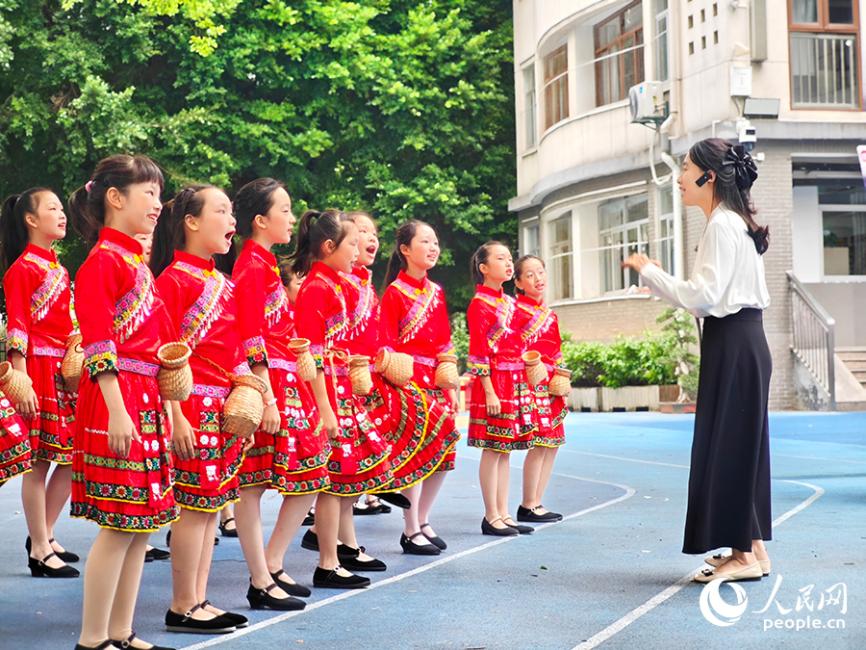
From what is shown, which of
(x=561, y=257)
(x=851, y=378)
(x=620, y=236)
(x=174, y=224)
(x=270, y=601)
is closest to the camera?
(x=174, y=224)

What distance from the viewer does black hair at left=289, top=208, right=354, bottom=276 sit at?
22.6 feet

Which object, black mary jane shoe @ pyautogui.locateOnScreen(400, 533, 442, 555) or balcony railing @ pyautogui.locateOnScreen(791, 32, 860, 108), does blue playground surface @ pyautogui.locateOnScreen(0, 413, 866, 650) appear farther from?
balcony railing @ pyautogui.locateOnScreen(791, 32, 860, 108)

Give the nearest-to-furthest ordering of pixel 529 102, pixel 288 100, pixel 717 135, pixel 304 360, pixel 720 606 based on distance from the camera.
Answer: pixel 720 606
pixel 304 360
pixel 717 135
pixel 288 100
pixel 529 102

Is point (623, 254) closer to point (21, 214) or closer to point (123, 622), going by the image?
point (21, 214)

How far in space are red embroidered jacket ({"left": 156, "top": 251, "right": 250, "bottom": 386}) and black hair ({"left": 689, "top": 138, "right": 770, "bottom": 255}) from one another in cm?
255

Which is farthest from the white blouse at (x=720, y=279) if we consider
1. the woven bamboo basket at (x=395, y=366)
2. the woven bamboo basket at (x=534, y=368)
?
the woven bamboo basket at (x=534, y=368)

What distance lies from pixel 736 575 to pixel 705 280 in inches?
56.0

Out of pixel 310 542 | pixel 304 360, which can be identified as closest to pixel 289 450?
pixel 304 360

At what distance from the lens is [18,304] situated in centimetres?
711

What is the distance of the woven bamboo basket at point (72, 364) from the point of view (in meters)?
7.19

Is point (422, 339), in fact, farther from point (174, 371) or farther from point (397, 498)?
point (174, 371)

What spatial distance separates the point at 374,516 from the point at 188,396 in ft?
16.0

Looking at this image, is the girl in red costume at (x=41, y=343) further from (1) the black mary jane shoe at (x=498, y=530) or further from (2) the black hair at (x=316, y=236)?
(1) the black mary jane shoe at (x=498, y=530)

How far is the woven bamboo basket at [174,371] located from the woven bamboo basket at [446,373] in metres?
2.90
